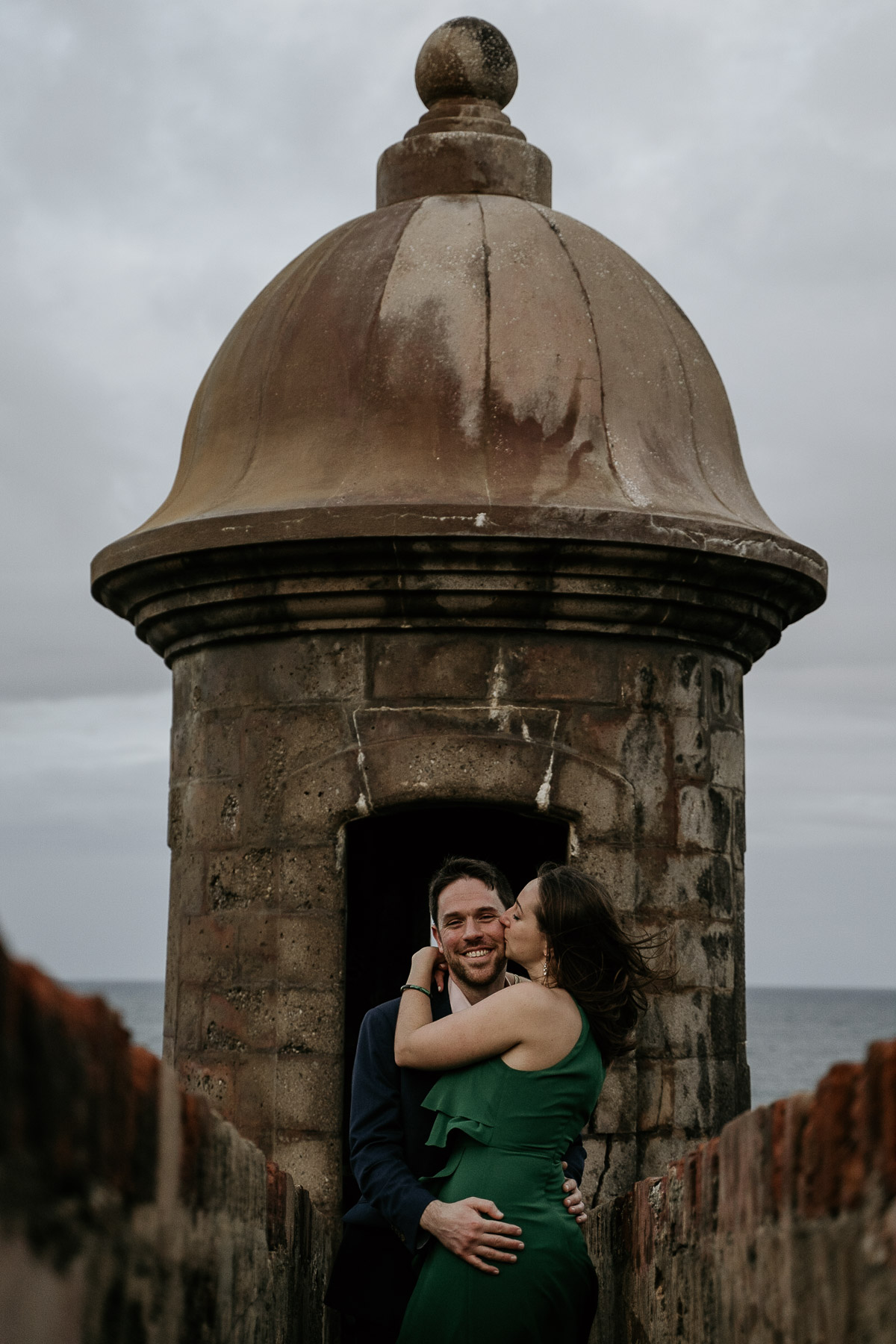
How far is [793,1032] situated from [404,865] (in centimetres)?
7676

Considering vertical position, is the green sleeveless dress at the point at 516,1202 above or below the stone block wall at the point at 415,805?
below

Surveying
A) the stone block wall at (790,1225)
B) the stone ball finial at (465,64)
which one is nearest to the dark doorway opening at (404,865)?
the stone ball finial at (465,64)

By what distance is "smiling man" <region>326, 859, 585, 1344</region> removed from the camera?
3.04 m

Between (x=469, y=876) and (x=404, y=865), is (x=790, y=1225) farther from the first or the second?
(x=404, y=865)

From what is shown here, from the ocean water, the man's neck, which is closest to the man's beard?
the man's neck

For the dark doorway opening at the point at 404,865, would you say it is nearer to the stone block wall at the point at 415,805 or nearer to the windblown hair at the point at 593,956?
the stone block wall at the point at 415,805

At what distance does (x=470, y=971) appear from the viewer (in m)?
3.11

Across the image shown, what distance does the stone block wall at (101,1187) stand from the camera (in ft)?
4.08

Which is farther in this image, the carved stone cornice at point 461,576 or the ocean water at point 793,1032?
the ocean water at point 793,1032

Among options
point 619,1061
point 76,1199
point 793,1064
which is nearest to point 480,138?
point 619,1061

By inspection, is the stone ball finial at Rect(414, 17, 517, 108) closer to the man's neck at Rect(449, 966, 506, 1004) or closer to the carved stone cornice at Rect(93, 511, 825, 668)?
the carved stone cornice at Rect(93, 511, 825, 668)

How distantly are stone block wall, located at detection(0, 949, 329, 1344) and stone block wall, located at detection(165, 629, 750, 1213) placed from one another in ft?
7.95

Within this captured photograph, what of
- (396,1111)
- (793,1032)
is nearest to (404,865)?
(396,1111)

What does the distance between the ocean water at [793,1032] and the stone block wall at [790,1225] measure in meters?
29.9
